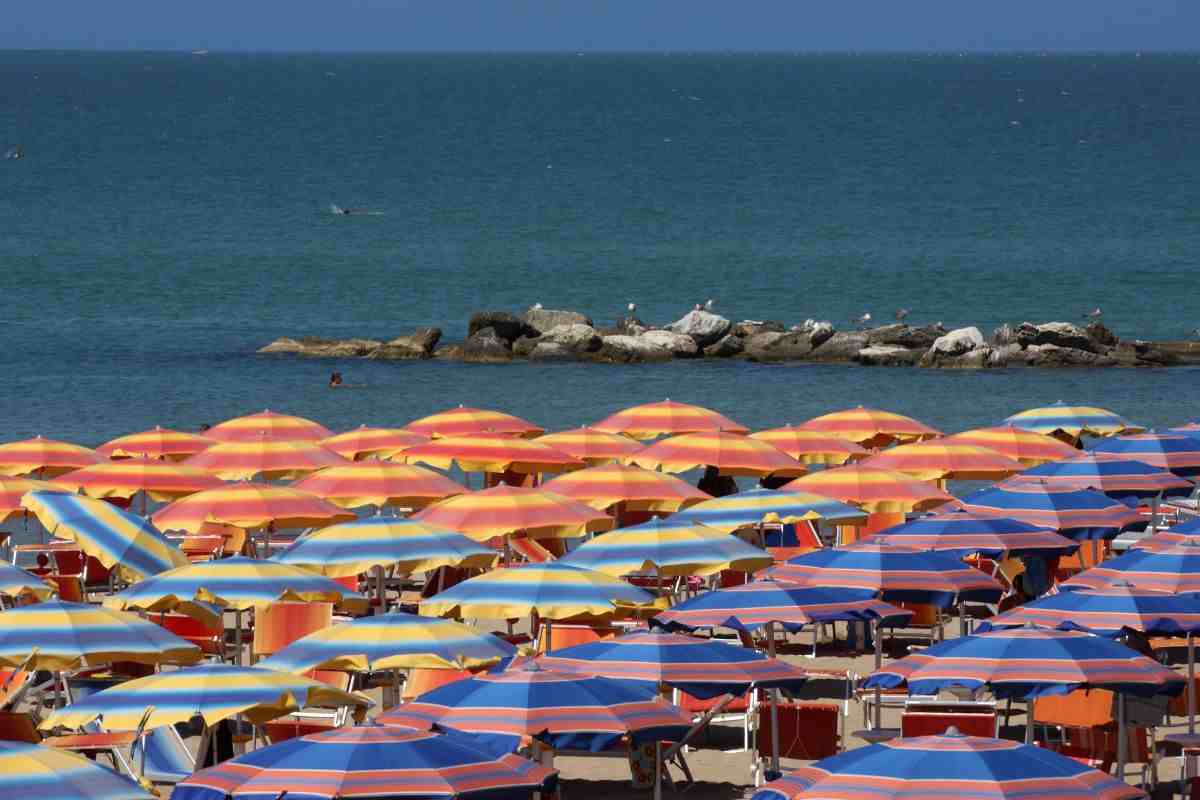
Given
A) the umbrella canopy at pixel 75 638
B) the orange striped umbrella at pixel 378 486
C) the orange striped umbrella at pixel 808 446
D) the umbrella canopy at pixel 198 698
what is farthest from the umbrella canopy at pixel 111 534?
the orange striped umbrella at pixel 808 446

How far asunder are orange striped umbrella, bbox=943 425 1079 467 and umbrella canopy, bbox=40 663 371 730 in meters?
11.7

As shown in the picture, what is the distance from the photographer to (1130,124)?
14175 cm

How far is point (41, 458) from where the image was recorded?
73.4 feet

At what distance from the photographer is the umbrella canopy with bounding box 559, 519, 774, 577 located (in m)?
16.3

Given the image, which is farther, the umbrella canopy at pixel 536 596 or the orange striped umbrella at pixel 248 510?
the orange striped umbrella at pixel 248 510

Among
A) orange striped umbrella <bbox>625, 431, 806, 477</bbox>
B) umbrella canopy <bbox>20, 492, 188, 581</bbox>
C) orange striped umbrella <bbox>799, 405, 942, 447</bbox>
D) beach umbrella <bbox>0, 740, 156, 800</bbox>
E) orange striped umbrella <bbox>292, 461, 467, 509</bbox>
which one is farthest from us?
orange striped umbrella <bbox>799, 405, 942, 447</bbox>

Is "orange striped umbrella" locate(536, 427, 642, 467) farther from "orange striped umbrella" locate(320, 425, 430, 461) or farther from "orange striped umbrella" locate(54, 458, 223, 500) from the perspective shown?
"orange striped umbrella" locate(54, 458, 223, 500)

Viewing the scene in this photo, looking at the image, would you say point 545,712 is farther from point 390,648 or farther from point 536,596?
point 536,596

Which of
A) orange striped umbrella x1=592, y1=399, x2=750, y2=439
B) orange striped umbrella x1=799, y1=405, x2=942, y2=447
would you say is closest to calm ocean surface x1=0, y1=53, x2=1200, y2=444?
orange striped umbrella x1=799, y1=405, x2=942, y2=447

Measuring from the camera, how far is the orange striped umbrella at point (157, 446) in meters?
23.2

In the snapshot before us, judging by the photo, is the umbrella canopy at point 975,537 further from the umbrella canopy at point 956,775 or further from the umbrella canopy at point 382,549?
the umbrella canopy at point 956,775

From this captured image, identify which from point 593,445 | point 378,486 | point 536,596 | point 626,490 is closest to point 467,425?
point 593,445

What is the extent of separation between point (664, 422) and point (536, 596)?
10141 millimetres

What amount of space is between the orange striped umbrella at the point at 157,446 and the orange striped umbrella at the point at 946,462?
6.75m
